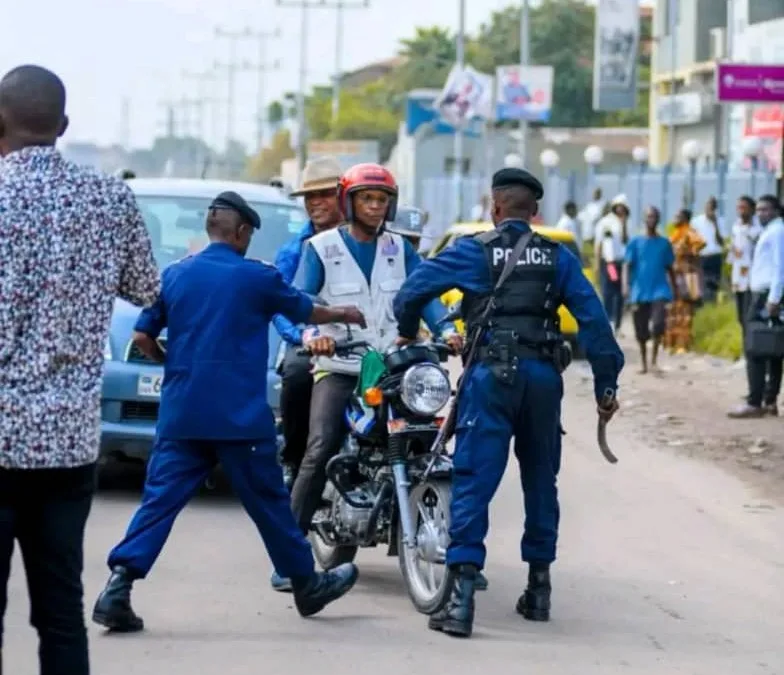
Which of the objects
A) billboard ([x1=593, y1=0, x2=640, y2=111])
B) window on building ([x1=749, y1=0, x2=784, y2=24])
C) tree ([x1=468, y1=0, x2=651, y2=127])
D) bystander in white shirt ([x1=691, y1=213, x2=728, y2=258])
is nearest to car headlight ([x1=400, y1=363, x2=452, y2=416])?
bystander in white shirt ([x1=691, y1=213, x2=728, y2=258])

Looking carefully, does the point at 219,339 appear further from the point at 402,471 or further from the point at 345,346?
the point at 402,471

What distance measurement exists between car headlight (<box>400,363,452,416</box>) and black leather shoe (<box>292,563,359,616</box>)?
739mm

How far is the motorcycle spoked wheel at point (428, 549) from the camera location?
8.38 metres

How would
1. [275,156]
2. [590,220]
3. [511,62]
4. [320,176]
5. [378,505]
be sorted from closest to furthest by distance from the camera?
[378,505] < [320,176] < [590,220] < [511,62] < [275,156]

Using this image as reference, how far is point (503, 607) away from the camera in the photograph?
29.2 ft

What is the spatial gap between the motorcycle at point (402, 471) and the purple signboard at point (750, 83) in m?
13.5

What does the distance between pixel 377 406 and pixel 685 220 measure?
16.4 metres

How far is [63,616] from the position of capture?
5664 millimetres

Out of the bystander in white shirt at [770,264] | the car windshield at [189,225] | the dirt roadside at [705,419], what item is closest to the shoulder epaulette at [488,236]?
the car windshield at [189,225]

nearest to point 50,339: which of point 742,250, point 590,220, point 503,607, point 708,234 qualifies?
point 503,607

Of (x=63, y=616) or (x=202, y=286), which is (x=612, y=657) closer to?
(x=202, y=286)

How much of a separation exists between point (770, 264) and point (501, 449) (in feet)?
30.6

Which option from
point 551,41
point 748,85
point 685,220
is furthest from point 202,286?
point 551,41

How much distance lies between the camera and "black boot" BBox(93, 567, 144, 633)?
26.2 feet
